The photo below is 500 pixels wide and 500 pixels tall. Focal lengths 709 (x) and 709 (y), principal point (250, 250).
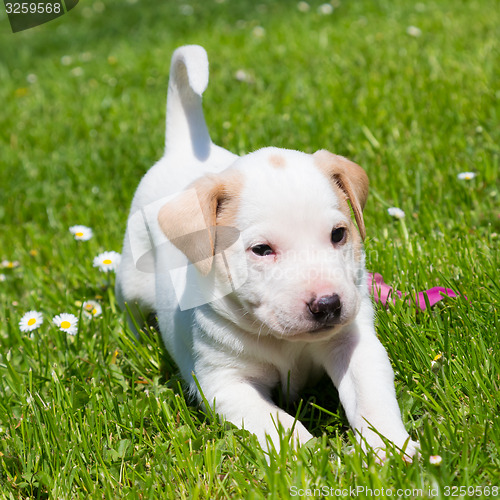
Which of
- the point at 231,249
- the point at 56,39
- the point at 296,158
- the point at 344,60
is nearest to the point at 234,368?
the point at 231,249

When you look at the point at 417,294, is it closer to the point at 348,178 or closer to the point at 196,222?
the point at 348,178

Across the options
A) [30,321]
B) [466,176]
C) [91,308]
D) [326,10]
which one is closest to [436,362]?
[466,176]

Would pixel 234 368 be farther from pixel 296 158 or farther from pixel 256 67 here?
pixel 256 67

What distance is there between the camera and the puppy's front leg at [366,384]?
7.60 ft

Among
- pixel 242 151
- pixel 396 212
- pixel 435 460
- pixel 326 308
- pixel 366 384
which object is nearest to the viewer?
pixel 435 460

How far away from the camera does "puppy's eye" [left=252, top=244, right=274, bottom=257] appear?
243 centimetres

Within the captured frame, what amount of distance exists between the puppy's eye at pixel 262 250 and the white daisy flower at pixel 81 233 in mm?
2116

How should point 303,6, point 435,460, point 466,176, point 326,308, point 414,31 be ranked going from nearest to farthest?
1. point 435,460
2. point 326,308
3. point 466,176
4. point 414,31
5. point 303,6

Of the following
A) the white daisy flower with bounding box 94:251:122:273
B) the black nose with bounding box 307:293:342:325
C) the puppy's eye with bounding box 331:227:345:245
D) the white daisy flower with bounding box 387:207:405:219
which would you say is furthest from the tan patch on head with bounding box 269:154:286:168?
the white daisy flower with bounding box 94:251:122:273

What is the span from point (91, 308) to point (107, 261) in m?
0.37

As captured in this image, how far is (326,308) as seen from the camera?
2.27 m

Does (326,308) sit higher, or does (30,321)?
(326,308)

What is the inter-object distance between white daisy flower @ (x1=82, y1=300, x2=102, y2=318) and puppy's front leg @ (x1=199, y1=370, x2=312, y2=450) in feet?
3.93

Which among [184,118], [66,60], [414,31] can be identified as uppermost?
[184,118]
